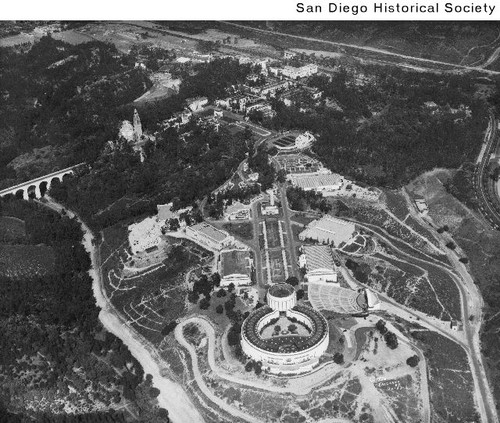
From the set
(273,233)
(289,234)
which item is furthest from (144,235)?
(289,234)

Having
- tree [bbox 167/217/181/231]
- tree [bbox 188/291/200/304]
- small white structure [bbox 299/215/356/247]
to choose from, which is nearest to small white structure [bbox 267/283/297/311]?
tree [bbox 188/291/200/304]

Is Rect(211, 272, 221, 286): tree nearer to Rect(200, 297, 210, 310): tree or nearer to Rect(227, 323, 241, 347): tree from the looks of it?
Rect(200, 297, 210, 310): tree

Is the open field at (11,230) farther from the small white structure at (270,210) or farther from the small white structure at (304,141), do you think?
the small white structure at (304,141)

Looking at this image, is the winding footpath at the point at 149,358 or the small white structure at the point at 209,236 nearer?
the winding footpath at the point at 149,358

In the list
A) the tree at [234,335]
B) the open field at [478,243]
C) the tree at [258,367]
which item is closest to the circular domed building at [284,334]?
the tree at [258,367]

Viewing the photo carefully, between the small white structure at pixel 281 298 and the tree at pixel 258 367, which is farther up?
the small white structure at pixel 281 298

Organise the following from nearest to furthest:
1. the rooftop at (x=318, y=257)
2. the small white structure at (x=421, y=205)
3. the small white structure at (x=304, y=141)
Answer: the rooftop at (x=318, y=257) → the small white structure at (x=421, y=205) → the small white structure at (x=304, y=141)

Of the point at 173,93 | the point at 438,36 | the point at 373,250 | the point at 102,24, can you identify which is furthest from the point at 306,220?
the point at 102,24
